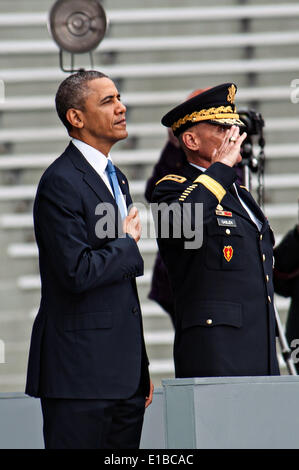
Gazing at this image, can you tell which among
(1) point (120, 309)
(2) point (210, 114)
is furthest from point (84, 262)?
(2) point (210, 114)

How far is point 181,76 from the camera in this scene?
20.0ft

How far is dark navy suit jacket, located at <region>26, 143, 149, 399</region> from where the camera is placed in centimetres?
215

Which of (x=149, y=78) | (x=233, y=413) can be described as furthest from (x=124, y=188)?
(x=149, y=78)

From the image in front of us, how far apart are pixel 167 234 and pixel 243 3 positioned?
400 cm

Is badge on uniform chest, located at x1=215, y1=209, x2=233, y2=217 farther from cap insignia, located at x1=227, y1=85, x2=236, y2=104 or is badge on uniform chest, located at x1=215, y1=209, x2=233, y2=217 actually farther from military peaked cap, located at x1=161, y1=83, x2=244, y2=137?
cap insignia, located at x1=227, y1=85, x2=236, y2=104

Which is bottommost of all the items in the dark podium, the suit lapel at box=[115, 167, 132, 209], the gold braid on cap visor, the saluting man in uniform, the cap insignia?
the dark podium

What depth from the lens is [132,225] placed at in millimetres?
2295

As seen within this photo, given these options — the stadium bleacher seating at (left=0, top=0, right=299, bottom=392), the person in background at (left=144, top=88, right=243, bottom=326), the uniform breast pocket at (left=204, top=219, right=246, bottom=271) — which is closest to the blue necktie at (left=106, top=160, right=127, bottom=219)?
the uniform breast pocket at (left=204, top=219, right=246, bottom=271)

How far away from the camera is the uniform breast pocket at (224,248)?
253cm

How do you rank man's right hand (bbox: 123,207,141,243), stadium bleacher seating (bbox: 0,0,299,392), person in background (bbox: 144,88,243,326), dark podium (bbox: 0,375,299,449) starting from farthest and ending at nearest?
1. stadium bleacher seating (bbox: 0,0,299,392)
2. person in background (bbox: 144,88,243,326)
3. man's right hand (bbox: 123,207,141,243)
4. dark podium (bbox: 0,375,299,449)

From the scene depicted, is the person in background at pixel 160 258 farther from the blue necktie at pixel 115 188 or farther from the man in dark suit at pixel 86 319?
the man in dark suit at pixel 86 319

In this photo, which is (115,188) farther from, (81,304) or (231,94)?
(231,94)

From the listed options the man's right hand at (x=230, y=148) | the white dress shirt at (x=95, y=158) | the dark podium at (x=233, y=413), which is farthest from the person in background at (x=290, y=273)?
the dark podium at (x=233, y=413)
